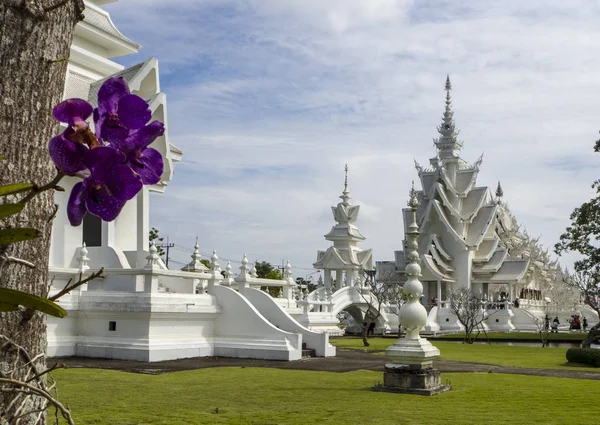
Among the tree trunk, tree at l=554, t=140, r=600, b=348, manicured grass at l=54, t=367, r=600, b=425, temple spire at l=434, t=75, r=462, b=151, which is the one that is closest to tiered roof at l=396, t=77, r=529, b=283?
temple spire at l=434, t=75, r=462, b=151

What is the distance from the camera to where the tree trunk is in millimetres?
2170

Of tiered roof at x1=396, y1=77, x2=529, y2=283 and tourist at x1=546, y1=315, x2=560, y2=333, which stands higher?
tiered roof at x1=396, y1=77, x2=529, y2=283

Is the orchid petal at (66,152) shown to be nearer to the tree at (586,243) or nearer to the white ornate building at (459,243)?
the tree at (586,243)

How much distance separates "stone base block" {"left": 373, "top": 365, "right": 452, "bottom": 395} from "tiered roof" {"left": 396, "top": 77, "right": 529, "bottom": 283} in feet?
131

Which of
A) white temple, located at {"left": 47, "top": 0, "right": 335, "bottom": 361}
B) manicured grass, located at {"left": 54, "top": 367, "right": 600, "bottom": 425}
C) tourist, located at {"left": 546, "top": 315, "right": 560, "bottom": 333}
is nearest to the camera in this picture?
manicured grass, located at {"left": 54, "top": 367, "right": 600, "bottom": 425}

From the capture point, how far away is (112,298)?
17.0 m

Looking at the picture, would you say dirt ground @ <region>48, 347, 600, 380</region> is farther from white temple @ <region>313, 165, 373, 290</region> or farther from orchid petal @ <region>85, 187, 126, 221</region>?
white temple @ <region>313, 165, 373, 290</region>

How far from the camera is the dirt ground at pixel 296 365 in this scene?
15078 millimetres

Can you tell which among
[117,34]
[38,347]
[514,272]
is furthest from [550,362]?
[514,272]

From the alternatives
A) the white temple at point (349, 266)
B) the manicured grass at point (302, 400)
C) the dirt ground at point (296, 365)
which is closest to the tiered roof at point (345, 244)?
the white temple at point (349, 266)

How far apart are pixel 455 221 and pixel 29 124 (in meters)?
53.3

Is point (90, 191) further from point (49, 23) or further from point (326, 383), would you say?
point (326, 383)

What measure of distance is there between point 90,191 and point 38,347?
111 cm

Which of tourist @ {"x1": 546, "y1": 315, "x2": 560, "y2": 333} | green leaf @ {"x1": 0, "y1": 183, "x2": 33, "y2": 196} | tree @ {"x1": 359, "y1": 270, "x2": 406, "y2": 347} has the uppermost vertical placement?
green leaf @ {"x1": 0, "y1": 183, "x2": 33, "y2": 196}
